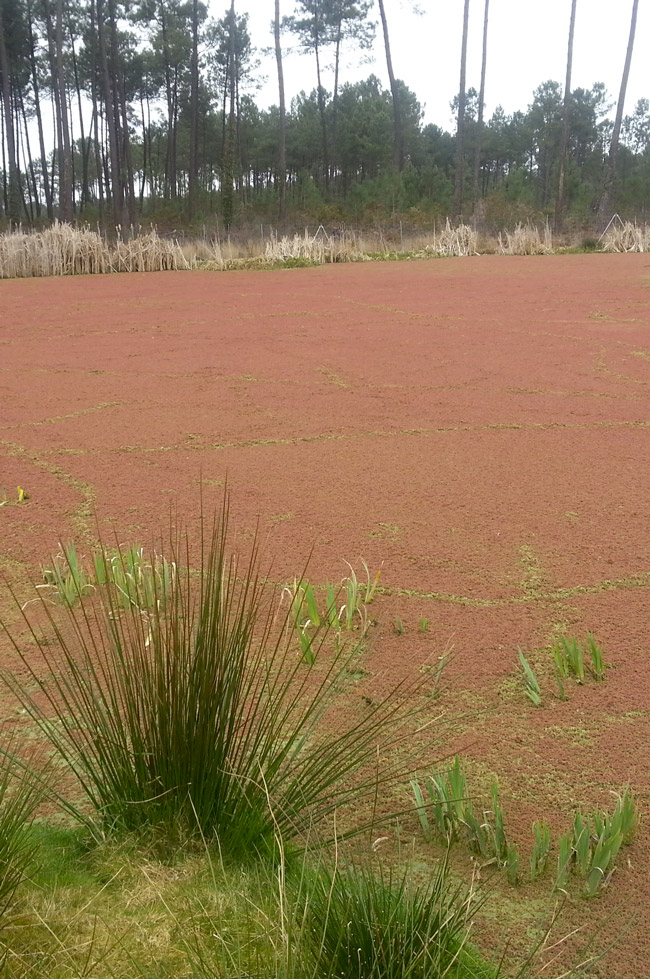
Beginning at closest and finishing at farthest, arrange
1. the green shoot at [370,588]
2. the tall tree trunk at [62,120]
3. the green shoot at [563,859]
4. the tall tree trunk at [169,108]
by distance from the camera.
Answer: the green shoot at [563,859]
the green shoot at [370,588]
the tall tree trunk at [62,120]
the tall tree trunk at [169,108]

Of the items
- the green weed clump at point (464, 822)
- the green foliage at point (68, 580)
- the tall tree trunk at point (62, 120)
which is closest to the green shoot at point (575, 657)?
the green weed clump at point (464, 822)

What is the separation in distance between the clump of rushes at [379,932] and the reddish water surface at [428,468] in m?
0.39

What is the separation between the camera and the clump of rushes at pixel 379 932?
1.13m

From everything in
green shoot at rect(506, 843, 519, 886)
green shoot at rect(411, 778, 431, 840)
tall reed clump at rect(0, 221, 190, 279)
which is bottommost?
green shoot at rect(506, 843, 519, 886)

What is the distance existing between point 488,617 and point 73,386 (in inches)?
136

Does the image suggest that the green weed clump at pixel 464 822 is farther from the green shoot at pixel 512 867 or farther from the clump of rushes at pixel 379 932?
the clump of rushes at pixel 379 932

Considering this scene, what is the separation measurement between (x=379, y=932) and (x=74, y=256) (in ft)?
37.5

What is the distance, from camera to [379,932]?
3.80 feet

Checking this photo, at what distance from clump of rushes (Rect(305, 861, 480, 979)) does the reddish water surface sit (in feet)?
1.27

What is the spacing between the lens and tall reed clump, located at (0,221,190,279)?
37.3ft

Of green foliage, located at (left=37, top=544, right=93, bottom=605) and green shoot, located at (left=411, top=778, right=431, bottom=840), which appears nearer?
green shoot, located at (left=411, top=778, right=431, bottom=840)

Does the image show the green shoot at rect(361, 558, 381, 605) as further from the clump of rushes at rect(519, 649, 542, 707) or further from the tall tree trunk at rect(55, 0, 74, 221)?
the tall tree trunk at rect(55, 0, 74, 221)

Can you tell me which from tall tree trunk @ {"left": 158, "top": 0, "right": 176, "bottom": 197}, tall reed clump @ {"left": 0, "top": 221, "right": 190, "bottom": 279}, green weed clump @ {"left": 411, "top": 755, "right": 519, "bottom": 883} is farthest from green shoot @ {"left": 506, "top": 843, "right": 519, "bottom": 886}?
tall tree trunk @ {"left": 158, "top": 0, "right": 176, "bottom": 197}

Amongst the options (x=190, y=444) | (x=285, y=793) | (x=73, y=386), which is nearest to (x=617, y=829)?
(x=285, y=793)
